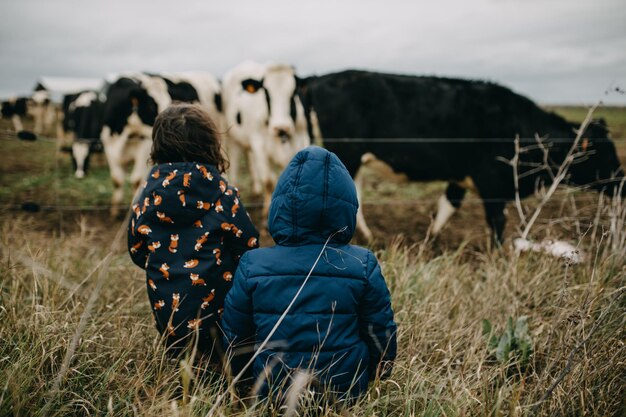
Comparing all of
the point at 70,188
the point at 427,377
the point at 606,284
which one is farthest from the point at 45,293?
the point at 70,188

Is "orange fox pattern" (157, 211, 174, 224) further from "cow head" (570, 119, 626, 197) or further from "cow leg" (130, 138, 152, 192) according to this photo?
"cow leg" (130, 138, 152, 192)

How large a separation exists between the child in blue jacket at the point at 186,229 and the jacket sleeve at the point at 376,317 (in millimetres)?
602

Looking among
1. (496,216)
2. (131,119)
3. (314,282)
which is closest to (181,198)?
(314,282)

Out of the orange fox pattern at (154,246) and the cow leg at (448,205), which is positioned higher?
the orange fox pattern at (154,246)

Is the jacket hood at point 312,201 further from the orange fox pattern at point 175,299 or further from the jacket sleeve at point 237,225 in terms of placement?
the orange fox pattern at point 175,299

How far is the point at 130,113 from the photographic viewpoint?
5363 millimetres

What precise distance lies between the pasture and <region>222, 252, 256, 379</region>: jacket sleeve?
5.2 inches

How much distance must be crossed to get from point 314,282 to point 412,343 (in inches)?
35.7

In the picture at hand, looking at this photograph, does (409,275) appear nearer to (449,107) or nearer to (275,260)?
(275,260)

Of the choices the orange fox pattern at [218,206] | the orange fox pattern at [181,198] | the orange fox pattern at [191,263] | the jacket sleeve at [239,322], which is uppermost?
the orange fox pattern at [181,198]

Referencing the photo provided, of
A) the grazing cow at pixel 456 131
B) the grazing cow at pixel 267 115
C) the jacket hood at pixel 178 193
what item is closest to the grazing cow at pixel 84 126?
the grazing cow at pixel 267 115

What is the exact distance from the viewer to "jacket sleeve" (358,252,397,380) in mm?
1559

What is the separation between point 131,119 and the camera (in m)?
5.39

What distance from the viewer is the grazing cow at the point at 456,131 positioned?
434cm
